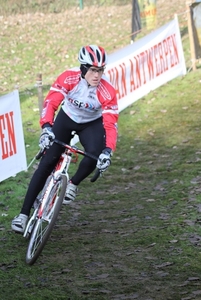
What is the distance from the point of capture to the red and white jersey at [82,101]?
7.10m

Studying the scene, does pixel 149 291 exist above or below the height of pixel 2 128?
above

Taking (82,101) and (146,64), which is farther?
(146,64)

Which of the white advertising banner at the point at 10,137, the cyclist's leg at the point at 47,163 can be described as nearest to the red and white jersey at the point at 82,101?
the cyclist's leg at the point at 47,163

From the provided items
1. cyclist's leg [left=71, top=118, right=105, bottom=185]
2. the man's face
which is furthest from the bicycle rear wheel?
the man's face

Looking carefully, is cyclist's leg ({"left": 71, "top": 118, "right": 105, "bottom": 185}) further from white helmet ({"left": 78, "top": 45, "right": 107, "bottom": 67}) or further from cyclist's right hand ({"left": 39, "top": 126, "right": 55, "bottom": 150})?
white helmet ({"left": 78, "top": 45, "right": 107, "bottom": 67})

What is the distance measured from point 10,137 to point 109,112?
329cm

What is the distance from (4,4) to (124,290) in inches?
887

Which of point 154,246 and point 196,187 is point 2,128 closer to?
point 196,187

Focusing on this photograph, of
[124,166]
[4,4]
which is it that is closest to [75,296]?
[124,166]

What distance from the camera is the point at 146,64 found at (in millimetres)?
15516

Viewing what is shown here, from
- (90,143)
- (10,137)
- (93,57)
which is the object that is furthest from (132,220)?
(10,137)

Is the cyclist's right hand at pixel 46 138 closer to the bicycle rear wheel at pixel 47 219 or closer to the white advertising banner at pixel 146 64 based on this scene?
the bicycle rear wheel at pixel 47 219

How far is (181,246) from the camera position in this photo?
7.18 m

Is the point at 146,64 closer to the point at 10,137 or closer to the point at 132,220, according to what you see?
the point at 10,137
